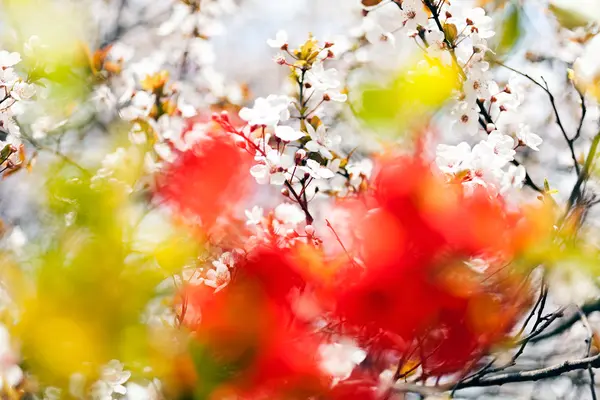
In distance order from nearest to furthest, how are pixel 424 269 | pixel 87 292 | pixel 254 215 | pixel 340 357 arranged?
1. pixel 87 292
2. pixel 424 269
3. pixel 340 357
4. pixel 254 215

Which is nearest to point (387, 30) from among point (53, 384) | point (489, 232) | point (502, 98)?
point (502, 98)

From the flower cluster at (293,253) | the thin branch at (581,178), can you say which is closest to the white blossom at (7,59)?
the flower cluster at (293,253)

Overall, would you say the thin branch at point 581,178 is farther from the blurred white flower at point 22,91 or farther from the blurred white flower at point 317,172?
the blurred white flower at point 22,91

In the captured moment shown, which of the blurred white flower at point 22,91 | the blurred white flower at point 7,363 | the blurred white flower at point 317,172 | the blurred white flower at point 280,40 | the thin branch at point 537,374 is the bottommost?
the thin branch at point 537,374

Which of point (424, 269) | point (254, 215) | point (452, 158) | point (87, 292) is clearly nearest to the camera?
point (87, 292)

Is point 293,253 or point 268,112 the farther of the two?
point 268,112

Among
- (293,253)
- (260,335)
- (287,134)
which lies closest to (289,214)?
(287,134)

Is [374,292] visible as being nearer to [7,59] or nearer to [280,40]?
[280,40]

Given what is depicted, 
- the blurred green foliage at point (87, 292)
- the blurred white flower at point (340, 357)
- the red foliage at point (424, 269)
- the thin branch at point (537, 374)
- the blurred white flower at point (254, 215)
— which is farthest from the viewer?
the blurred white flower at point (254, 215)

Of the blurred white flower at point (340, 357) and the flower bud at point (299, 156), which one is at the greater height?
the flower bud at point (299, 156)

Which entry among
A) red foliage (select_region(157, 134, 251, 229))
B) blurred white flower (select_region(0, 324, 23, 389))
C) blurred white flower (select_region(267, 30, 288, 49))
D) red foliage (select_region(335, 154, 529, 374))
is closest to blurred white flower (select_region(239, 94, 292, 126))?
blurred white flower (select_region(267, 30, 288, 49))

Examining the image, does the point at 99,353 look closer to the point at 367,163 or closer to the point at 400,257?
the point at 400,257

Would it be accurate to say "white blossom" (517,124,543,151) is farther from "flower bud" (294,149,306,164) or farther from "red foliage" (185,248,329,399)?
"red foliage" (185,248,329,399)

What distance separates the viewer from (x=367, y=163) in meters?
1.22
